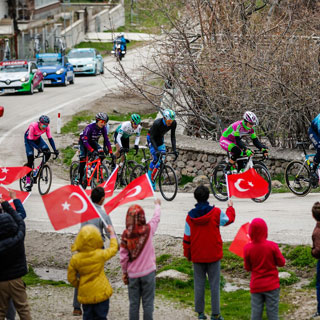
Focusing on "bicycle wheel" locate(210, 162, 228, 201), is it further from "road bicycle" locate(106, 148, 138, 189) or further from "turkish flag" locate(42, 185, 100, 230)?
"turkish flag" locate(42, 185, 100, 230)

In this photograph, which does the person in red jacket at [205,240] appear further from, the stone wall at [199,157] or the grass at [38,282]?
the stone wall at [199,157]

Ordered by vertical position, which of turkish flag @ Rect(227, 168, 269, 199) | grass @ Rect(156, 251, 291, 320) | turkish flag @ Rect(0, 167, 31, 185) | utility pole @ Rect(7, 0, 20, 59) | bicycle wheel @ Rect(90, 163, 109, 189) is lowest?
grass @ Rect(156, 251, 291, 320)

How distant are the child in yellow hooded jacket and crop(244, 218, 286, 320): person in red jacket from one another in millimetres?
1502

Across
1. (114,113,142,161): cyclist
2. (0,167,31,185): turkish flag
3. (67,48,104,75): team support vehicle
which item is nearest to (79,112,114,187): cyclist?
(114,113,142,161): cyclist

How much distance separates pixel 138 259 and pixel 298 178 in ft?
26.2

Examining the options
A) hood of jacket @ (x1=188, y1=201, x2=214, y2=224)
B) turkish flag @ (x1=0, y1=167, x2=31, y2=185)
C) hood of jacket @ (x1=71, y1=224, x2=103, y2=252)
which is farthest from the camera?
turkish flag @ (x1=0, y1=167, x2=31, y2=185)

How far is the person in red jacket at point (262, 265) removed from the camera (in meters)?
7.88

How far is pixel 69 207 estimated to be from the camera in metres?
9.05

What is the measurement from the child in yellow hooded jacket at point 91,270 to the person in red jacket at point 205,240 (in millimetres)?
1047

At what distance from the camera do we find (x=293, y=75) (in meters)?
19.1

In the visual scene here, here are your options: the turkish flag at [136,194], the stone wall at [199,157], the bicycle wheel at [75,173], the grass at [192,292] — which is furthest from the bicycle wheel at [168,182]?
the turkish flag at [136,194]

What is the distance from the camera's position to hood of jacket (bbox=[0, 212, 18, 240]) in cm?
809

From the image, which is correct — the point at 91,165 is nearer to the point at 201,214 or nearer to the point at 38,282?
the point at 38,282

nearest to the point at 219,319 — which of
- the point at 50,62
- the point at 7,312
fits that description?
the point at 7,312
